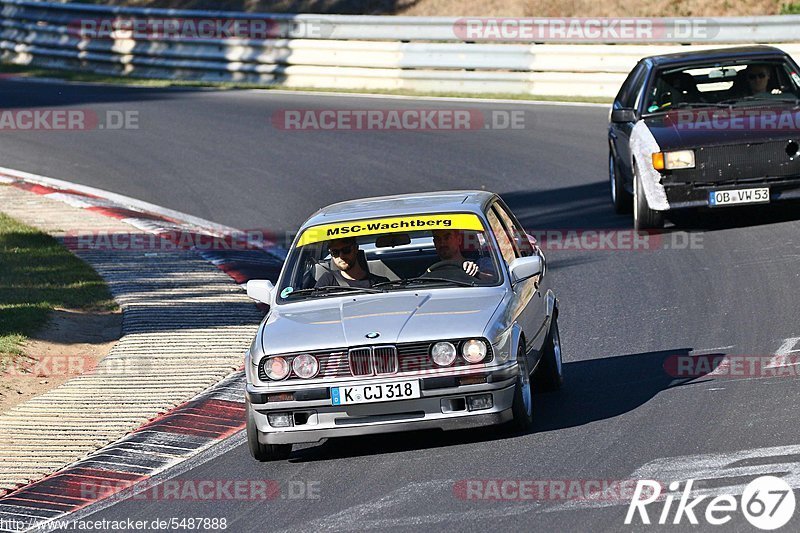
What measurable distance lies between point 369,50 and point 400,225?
17.5m

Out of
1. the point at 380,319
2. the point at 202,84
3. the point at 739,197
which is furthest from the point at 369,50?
the point at 380,319

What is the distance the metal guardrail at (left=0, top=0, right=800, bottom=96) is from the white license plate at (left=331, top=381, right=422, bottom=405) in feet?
50.9

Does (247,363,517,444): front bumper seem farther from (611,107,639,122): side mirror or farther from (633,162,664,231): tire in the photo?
(611,107,639,122): side mirror

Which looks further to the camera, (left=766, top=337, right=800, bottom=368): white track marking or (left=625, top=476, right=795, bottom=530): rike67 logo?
(left=766, top=337, right=800, bottom=368): white track marking

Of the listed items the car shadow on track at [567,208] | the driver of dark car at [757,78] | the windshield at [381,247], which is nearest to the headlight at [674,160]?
the car shadow on track at [567,208]

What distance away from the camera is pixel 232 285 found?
13008mm

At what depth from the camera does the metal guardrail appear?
23.1 metres

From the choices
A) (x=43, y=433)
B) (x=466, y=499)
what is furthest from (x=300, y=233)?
(x=466, y=499)

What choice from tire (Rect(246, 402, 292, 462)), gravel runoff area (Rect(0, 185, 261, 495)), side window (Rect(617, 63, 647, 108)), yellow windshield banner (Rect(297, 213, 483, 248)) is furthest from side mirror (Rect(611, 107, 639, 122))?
tire (Rect(246, 402, 292, 462))

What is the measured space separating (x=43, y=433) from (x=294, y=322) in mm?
1959

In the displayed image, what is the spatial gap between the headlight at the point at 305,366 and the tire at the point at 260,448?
1.20 feet

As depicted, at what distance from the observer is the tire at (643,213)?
562 inches

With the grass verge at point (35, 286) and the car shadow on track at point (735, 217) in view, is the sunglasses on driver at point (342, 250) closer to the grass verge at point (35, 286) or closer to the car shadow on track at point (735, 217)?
the grass verge at point (35, 286)

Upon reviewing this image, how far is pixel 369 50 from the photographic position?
26031 mm
